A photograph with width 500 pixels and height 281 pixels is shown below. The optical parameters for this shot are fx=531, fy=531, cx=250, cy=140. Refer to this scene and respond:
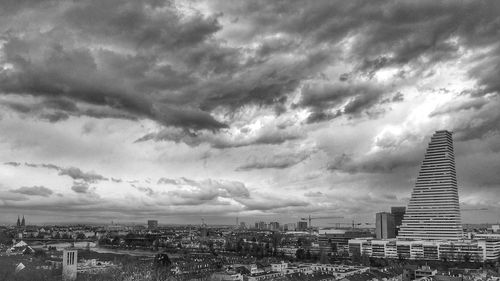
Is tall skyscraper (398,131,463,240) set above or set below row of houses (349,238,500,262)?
above

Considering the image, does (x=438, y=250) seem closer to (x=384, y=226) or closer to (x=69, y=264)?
(x=384, y=226)

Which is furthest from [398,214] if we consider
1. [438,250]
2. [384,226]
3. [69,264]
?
[69,264]

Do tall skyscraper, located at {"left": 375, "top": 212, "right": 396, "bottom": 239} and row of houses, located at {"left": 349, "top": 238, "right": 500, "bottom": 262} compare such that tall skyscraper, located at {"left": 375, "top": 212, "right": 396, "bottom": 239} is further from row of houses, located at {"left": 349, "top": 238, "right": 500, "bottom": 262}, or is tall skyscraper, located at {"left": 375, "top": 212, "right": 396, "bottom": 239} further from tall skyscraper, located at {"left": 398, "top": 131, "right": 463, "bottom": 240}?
row of houses, located at {"left": 349, "top": 238, "right": 500, "bottom": 262}

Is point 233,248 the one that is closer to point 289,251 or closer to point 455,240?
point 289,251

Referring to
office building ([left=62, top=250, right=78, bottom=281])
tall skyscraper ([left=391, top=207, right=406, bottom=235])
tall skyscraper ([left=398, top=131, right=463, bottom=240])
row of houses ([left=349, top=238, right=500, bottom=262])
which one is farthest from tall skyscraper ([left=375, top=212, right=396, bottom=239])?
office building ([left=62, top=250, right=78, bottom=281])

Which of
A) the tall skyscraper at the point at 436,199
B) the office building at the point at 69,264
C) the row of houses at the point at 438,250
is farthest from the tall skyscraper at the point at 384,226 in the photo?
the office building at the point at 69,264

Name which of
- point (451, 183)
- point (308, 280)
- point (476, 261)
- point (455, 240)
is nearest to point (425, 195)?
point (451, 183)

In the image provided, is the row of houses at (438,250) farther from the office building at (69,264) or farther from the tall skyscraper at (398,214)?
the office building at (69,264)

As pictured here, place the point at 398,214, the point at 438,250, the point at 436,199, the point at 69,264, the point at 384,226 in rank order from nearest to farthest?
the point at 69,264 < the point at 438,250 < the point at 436,199 < the point at 384,226 < the point at 398,214

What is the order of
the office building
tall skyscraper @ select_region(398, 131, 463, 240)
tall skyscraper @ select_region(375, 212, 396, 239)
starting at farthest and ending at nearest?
1. tall skyscraper @ select_region(375, 212, 396, 239)
2. tall skyscraper @ select_region(398, 131, 463, 240)
3. the office building
